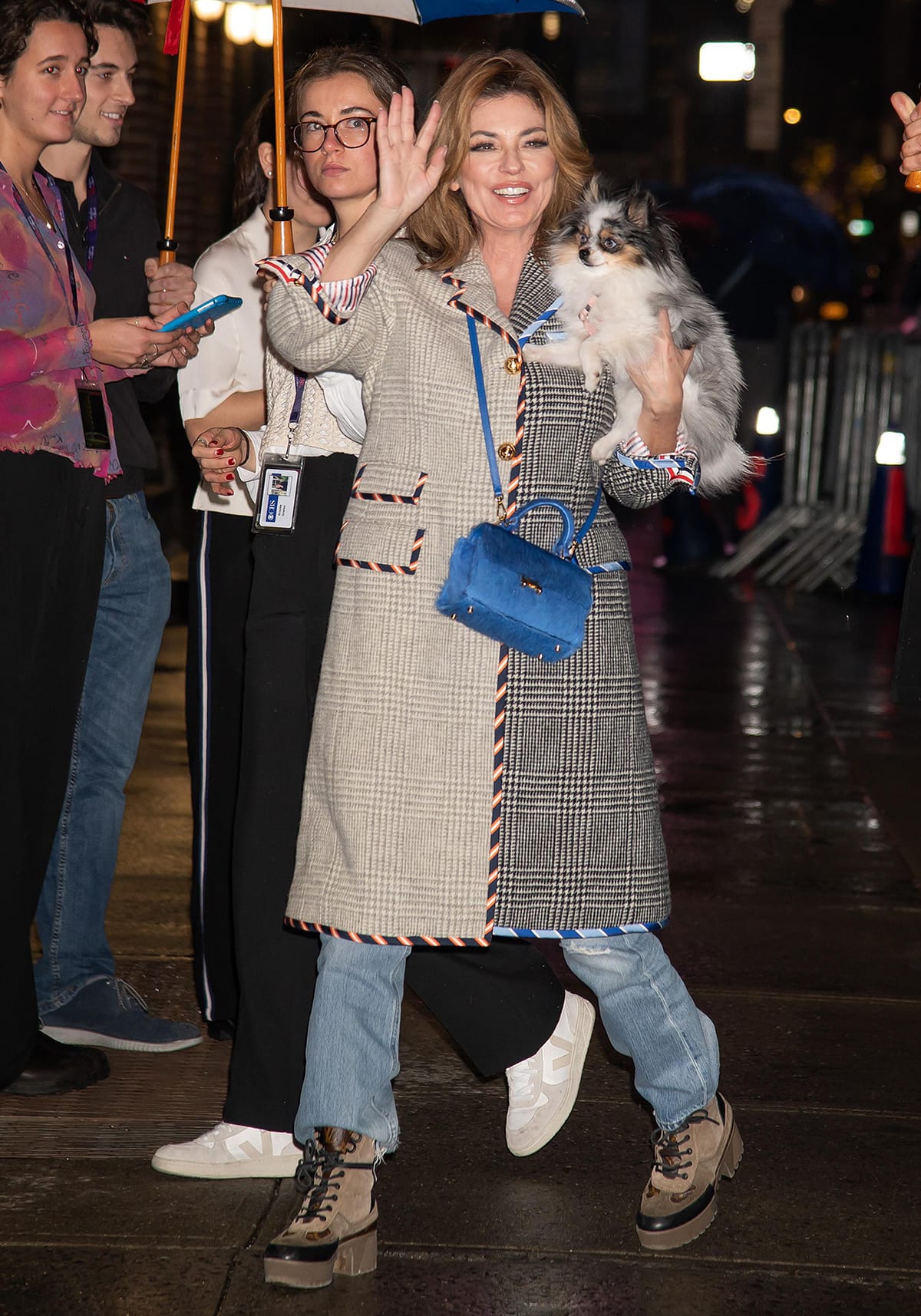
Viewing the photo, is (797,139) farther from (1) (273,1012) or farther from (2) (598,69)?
(1) (273,1012)

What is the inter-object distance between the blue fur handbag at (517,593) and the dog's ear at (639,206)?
673mm

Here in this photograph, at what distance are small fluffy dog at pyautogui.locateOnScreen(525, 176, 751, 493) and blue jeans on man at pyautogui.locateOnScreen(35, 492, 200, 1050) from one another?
5.13 feet

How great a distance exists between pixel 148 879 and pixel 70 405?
2.49 metres

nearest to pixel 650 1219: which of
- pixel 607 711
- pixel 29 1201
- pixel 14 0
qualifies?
pixel 607 711

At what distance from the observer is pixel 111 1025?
4.36 meters

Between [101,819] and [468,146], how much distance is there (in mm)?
2152

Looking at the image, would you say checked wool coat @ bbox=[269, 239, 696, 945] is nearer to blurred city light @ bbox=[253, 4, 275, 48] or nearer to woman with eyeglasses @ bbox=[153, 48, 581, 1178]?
woman with eyeglasses @ bbox=[153, 48, 581, 1178]

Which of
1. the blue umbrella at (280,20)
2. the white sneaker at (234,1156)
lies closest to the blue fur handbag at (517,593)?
the blue umbrella at (280,20)

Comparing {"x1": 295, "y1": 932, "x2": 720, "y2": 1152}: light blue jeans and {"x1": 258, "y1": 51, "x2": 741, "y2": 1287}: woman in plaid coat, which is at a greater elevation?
{"x1": 258, "y1": 51, "x2": 741, "y2": 1287}: woman in plaid coat

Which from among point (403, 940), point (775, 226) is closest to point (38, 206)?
point (403, 940)

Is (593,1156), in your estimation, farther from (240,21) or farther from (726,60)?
(726,60)

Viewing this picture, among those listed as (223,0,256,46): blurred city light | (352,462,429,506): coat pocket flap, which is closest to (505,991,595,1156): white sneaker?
(352,462,429,506): coat pocket flap

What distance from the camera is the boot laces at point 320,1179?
3164mm

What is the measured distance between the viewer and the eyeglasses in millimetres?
3654
